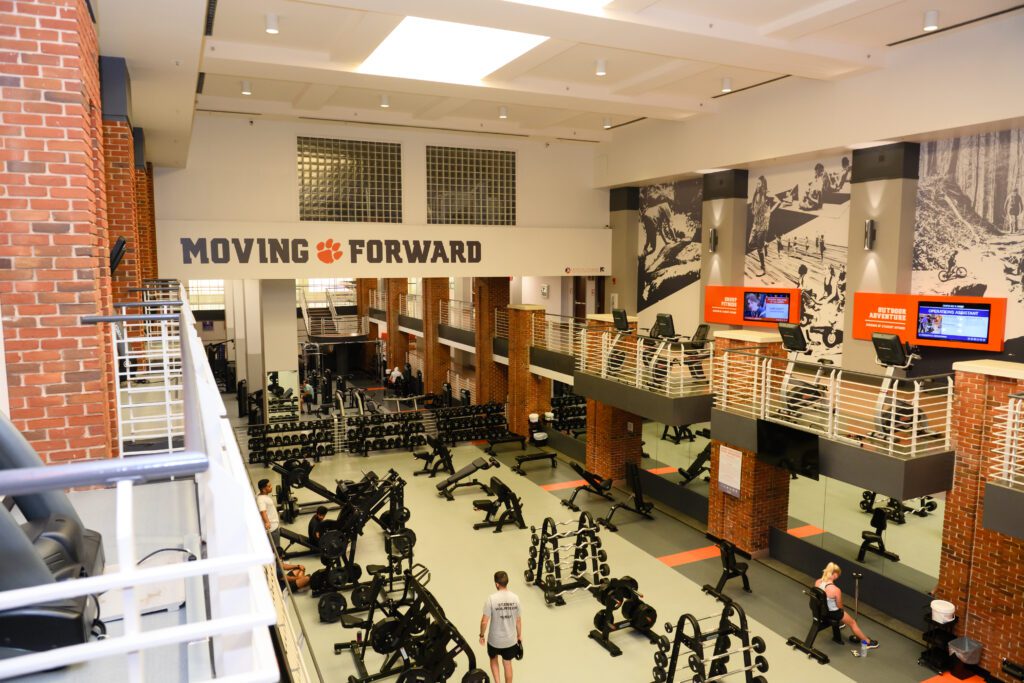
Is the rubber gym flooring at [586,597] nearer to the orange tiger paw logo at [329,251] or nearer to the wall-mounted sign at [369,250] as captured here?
the wall-mounted sign at [369,250]

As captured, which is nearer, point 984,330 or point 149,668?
point 149,668

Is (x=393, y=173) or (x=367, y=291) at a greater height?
(x=393, y=173)

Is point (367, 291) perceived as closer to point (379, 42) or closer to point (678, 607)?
point (379, 42)

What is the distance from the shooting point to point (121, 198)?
8.24 metres

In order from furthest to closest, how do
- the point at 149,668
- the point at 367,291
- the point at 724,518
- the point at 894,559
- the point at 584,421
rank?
the point at 367,291, the point at 584,421, the point at 724,518, the point at 894,559, the point at 149,668

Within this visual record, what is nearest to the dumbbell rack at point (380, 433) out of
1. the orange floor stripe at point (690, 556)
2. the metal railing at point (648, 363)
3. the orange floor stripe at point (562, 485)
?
the orange floor stripe at point (562, 485)

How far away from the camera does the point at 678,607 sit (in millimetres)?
9422

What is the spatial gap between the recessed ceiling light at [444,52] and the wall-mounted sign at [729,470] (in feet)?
23.8

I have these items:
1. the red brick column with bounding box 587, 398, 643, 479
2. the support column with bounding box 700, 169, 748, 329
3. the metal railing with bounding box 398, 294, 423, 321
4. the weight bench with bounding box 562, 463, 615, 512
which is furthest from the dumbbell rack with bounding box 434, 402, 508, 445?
the metal railing with bounding box 398, 294, 423, 321

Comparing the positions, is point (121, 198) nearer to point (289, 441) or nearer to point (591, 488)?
point (289, 441)

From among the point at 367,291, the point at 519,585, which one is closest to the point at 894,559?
the point at 519,585

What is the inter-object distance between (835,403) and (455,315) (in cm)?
1452

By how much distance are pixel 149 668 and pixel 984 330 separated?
11.7 metres

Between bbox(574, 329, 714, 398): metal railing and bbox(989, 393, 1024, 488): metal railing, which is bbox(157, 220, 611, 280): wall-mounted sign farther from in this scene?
bbox(989, 393, 1024, 488): metal railing
